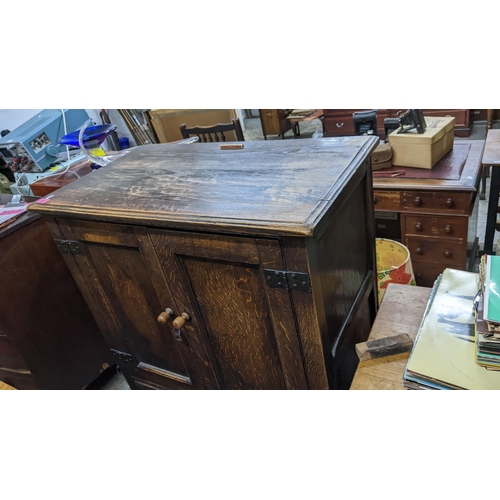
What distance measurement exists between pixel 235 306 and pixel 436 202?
53.5 inches

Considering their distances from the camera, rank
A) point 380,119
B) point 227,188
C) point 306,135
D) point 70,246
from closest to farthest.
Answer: point 227,188, point 70,246, point 380,119, point 306,135

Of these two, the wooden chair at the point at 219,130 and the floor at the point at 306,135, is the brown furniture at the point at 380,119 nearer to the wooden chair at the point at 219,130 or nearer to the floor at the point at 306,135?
the floor at the point at 306,135

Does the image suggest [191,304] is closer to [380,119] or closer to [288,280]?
[288,280]

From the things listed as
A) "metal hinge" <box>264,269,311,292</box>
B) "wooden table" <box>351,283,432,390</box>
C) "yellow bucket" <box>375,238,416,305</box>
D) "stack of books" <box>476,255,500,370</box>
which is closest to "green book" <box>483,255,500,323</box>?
"stack of books" <box>476,255,500,370</box>

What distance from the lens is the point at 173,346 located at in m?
1.34

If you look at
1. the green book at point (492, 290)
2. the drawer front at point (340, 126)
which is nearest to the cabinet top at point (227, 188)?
the green book at point (492, 290)

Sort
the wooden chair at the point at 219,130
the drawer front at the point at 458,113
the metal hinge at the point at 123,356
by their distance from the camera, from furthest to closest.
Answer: the drawer front at the point at 458,113, the wooden chair at the point at 219,130, the metal hinge at the point at 123,356

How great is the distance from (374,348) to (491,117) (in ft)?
12.6

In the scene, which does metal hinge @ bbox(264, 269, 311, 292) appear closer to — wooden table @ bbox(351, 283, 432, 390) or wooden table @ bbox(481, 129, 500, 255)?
wooden table @ bbox(351, 283, 432, 390)

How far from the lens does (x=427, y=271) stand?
7.13ft

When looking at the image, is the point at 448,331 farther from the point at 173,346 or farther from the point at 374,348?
the point at 173,346

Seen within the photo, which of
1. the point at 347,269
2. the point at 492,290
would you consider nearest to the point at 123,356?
the point at 347,269

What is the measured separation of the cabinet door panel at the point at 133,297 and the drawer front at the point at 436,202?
1.38 meters

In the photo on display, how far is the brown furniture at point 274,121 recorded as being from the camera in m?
4.83
